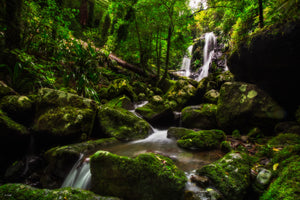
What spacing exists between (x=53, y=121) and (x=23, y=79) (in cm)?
235

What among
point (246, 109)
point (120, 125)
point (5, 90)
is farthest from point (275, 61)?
point (5, 90)

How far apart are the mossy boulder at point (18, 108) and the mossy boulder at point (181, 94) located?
237 inches

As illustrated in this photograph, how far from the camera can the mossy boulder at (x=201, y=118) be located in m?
5.31

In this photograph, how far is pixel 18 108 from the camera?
3928 mm

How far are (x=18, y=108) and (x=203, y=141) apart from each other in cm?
491

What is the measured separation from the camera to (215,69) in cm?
1150

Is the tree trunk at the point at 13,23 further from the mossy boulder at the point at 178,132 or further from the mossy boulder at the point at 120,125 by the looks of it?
the mossy boulder at the point at 178,132

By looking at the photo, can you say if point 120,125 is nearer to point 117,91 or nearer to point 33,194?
point 33,194

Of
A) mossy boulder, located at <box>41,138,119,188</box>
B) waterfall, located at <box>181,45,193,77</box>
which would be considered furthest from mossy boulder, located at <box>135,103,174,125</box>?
waterfall, located at <box>181,45,193,77</box>

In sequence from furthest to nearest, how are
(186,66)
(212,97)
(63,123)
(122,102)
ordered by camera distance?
(186,66) < (122,102) < (212,97) < (63,123)

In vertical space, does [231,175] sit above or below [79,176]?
above

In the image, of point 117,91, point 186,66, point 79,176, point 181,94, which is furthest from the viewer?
point 186,66

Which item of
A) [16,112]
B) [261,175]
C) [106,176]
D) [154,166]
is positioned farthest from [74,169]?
[261,175]

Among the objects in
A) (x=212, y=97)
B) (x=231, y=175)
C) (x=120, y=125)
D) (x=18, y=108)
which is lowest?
(x=231, y=175)
